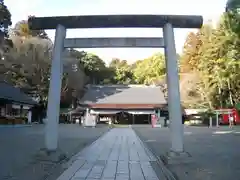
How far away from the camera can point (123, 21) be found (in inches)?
415

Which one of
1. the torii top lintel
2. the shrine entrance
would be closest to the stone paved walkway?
the shrine entrance

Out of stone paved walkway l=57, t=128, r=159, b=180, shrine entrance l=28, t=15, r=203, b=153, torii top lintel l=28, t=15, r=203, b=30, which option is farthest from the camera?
torii top lintel l=28, t=15, r=203, b=30

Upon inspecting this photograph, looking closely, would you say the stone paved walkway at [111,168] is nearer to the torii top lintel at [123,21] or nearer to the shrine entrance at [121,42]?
the shrine entrance at [121,42]

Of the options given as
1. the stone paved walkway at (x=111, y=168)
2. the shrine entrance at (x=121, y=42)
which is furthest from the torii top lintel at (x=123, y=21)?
the stone paved walkway at (x=111, y=168)

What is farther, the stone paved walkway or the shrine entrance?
the shrine entrance

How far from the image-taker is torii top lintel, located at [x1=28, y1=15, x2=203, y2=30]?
10.5 meters

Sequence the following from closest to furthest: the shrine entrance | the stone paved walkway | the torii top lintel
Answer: the stone paved walkway < the shrine entrance < the torii top lintel

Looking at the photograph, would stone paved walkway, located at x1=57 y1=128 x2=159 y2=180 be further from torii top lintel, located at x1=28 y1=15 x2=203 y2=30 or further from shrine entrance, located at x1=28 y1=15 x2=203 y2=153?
torii top lintel, located at x1=28 y1=15 x2=203 y2=30

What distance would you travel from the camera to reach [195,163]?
9875 millimetres

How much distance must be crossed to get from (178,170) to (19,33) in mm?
49585

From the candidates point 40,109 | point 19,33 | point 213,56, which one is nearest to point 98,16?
point 213,56

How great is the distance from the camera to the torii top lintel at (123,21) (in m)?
10.5

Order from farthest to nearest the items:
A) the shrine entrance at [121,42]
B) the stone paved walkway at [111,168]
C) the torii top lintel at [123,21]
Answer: the torii top lintel at [123,21] < the shrine entrance at [121,42] < the stone paved walkway at [111,168]

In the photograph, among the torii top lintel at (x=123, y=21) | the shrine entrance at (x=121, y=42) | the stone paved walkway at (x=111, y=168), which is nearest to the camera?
the stone paved walkway at (x=111, y=168)
